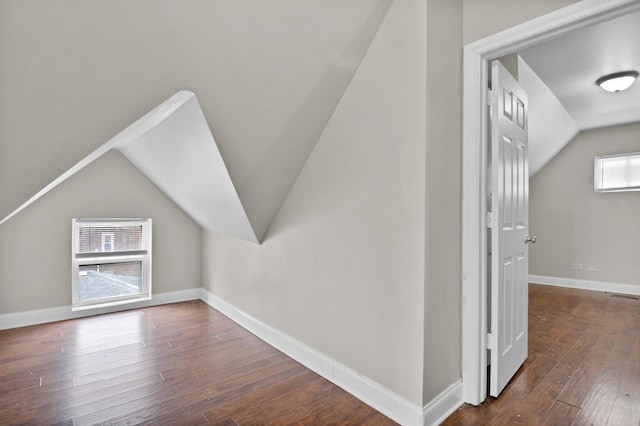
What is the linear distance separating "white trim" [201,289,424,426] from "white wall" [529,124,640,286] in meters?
4.46

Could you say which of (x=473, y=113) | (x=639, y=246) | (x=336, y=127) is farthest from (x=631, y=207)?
(x=336, y=127)

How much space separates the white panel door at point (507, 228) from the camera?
6.23 feet

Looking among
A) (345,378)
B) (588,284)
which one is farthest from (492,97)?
(588,284)

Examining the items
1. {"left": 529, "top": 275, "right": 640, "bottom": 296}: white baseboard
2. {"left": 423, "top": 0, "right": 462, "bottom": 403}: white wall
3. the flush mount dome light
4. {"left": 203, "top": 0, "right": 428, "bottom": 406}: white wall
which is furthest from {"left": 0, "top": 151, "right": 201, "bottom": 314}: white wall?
{"left": 529, "top": 275, "right": 640, "bottom": 296}: white baseboard

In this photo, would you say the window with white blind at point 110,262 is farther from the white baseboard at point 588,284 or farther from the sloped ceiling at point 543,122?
the white baseboard at point 588,284

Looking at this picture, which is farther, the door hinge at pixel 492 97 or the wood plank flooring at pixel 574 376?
the door hinge at pixel 492 97

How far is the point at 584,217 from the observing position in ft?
16.3

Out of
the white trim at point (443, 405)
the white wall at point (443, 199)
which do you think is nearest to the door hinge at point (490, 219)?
the white wall at point (443, 199)

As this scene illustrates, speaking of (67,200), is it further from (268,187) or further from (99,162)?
(268,187)

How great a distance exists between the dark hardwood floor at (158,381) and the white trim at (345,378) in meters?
0.05

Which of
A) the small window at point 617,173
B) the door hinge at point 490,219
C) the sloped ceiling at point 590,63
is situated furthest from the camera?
the small window at point 617,173

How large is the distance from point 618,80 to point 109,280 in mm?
5392

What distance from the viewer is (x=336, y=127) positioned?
84.8 inches

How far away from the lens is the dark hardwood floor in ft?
5.93
